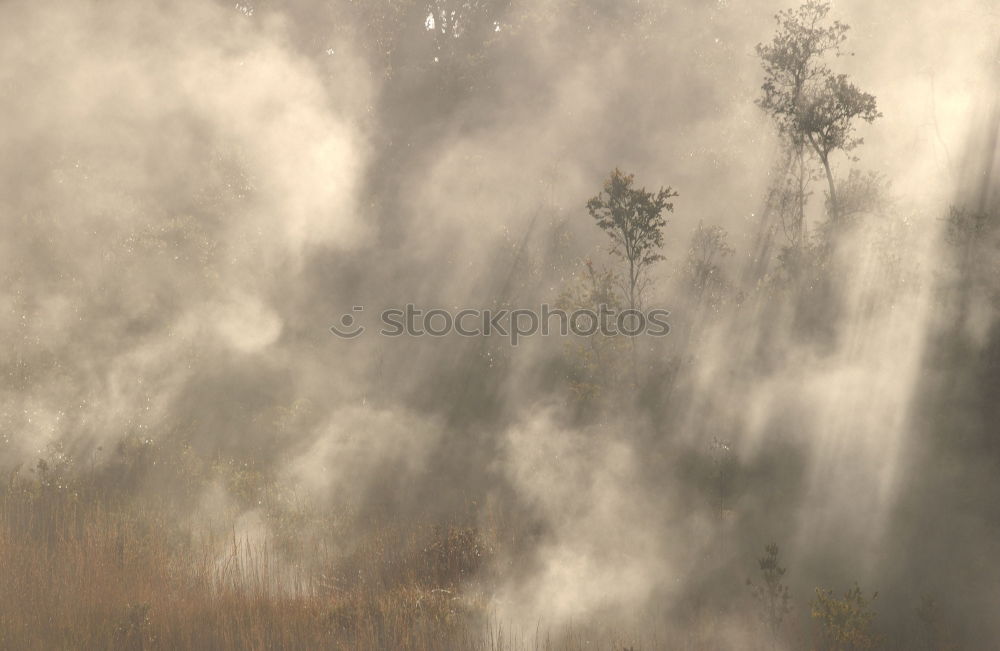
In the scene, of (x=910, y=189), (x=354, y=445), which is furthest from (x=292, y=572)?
(x=910, y=189)

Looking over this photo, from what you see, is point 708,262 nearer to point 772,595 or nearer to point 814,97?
point 814,97

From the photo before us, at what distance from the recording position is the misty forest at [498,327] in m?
7.17

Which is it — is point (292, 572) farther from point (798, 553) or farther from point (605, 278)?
point (605, 278)

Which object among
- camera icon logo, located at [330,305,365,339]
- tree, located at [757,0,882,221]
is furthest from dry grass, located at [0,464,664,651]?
tree, located at [757,0,882,221]

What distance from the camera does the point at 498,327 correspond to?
42.6 ft

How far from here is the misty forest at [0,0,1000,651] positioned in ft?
23.5

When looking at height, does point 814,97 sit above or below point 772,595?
above

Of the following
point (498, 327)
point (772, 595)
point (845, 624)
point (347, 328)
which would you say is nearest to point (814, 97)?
point (498, 327)

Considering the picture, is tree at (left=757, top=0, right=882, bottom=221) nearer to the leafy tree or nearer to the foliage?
the leafy tree

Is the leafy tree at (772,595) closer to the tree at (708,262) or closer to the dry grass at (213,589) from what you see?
the dry grass at (213,589)

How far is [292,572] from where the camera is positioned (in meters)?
8.19

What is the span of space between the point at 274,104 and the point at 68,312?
721cm

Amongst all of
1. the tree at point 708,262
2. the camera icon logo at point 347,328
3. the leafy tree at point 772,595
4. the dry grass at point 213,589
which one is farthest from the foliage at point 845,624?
the camera icon logo at point 347,328

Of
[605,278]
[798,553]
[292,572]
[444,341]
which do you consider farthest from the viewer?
[444,341]
